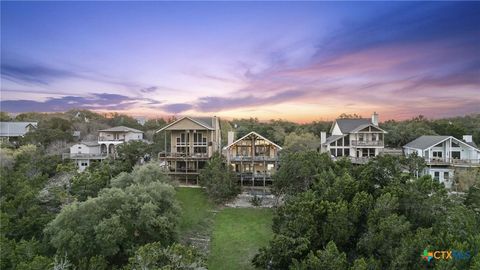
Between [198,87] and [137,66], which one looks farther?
[198,87]

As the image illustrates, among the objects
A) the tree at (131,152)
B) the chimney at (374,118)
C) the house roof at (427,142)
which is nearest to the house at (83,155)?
the tree at (131,152)

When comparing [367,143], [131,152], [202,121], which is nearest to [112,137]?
[131,152]

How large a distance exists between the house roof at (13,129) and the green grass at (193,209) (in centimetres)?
3612

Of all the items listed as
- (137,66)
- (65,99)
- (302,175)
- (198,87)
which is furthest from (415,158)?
(65,99)

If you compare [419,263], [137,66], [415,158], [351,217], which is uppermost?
[137,66]

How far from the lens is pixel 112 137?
134 ft

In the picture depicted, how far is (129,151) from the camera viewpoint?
32.0 m

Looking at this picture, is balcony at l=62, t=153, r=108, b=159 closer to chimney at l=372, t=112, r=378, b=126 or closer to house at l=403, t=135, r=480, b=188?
chimney at l=372, t=112, r=378, b=126

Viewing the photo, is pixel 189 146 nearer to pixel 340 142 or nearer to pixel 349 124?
pixel 340 142

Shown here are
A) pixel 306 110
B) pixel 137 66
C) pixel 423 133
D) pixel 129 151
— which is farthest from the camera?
pixel 423 133

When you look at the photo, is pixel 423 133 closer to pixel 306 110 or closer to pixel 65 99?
pixel 306 110

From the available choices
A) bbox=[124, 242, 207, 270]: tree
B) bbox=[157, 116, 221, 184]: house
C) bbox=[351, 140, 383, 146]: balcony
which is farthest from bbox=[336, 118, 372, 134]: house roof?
bbox=[124, 242, 207, 270]: tree

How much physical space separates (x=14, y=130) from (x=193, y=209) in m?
41.6

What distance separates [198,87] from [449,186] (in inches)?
1001
